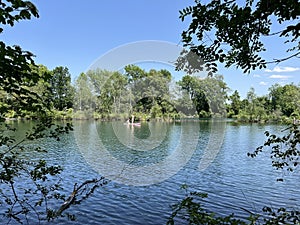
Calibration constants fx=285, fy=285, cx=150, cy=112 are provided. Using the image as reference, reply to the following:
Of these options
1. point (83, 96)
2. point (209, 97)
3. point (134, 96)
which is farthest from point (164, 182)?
point (83, 96)

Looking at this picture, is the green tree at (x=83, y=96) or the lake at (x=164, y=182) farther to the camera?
the green tree at (x=83, y=96)

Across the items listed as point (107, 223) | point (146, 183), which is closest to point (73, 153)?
point (146, 183)

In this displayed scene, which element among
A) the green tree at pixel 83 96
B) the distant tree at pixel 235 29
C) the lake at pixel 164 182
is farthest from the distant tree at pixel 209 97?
the distant tree at pixel 235 29

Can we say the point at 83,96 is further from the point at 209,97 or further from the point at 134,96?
the point at 209,97

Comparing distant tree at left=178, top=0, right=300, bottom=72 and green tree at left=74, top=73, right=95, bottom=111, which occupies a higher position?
green tree at left=74, top=73, right=95, bottom=111

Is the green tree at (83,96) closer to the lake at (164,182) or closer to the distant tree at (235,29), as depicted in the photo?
the lake at (164,182)

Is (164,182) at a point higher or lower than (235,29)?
lower

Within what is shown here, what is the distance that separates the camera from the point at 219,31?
2881 mm

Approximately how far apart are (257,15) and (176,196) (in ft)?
31.0

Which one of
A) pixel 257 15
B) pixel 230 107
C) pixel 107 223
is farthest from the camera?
pixel 230 107

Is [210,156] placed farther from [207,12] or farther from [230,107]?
[230,107]

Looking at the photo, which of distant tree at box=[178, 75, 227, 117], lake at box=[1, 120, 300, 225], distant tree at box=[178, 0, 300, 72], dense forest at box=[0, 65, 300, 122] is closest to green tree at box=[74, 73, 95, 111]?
dense forest at box=[0, 65, 300, 122]

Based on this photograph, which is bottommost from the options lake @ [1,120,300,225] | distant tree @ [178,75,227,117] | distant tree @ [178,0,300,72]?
lake @ [1,120,300,225]

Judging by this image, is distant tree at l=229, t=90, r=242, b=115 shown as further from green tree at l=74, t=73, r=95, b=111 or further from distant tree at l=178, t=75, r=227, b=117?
green tree at l=74, t=73, r=95, b=111
